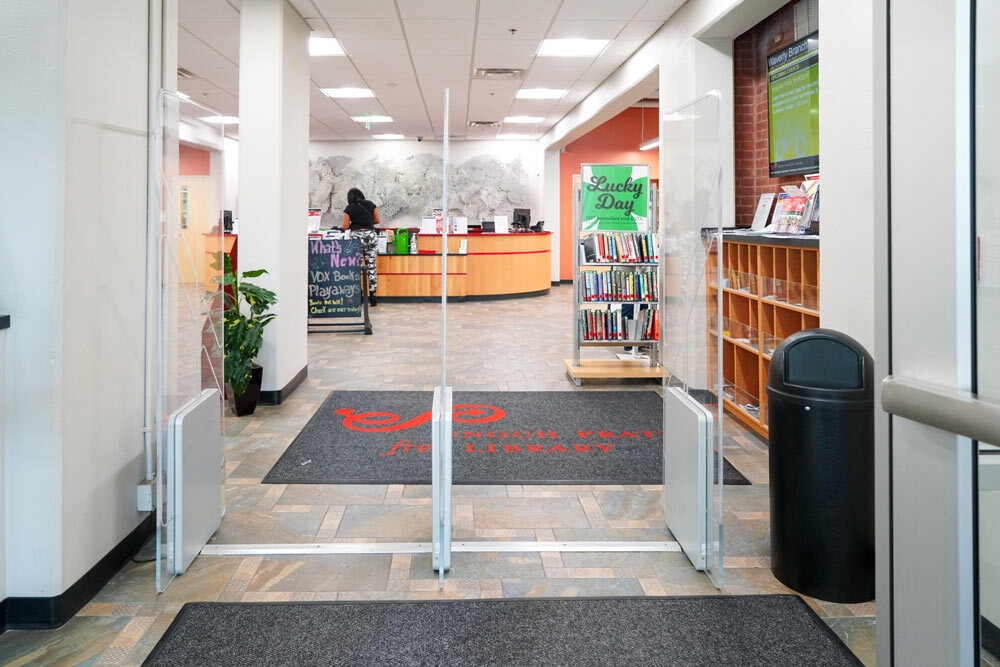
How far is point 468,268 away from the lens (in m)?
13.6

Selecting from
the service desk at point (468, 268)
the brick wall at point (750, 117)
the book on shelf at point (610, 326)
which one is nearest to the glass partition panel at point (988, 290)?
the brick wall at point (750, 117)

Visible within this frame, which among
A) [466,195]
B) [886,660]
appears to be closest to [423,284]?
[466,195]

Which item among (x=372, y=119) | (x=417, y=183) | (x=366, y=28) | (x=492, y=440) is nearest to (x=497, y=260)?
(x=372, y=119)

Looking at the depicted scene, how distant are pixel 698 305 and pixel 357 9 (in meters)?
4.67

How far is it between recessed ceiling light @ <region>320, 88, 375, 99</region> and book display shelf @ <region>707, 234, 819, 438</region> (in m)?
6.48

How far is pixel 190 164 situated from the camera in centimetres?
312

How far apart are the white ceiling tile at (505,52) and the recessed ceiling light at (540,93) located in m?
1.72

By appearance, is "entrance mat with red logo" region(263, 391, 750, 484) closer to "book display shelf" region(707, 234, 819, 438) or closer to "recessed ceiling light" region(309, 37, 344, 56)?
"book display shelf" region(707, 234, 819, 438)

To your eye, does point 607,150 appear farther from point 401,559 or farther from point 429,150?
point 401,559

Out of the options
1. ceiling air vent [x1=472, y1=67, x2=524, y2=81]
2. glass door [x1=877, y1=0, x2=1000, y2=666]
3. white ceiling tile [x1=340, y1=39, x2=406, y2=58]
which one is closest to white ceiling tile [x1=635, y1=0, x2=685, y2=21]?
white ceiling tile [x1=340, y1=39, x2=406, y2=58]

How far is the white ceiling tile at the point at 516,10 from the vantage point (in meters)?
6.45

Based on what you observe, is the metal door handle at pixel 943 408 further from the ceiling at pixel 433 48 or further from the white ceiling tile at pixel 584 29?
the white ceiling tile at pixel 584 29

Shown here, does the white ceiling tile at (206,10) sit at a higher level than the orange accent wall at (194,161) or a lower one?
higher

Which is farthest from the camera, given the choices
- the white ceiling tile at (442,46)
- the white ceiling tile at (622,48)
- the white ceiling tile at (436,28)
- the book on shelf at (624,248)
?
the white ceiling tile at (622,48)
